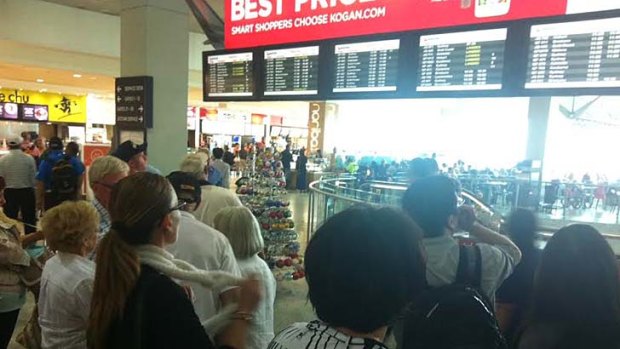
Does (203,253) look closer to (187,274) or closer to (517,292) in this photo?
(187,274)

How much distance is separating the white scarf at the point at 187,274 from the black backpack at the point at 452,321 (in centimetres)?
62

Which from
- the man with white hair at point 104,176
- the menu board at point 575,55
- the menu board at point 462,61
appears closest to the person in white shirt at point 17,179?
the man with white hair at point 104,176

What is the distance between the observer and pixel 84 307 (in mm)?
1749

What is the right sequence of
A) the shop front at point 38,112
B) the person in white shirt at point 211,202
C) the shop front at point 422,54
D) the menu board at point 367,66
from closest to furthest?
1. the shop front at point 422,54
2. the person in white shirt at point 211,202
3. the menu board at point 367,66
4. the shop front at point 38,112

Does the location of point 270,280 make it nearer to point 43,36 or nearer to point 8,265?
point 8,265

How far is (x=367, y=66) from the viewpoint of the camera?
12.8ft

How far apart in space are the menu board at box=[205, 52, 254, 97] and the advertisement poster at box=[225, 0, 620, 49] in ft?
0.46

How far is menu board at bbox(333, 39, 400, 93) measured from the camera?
12.3ft

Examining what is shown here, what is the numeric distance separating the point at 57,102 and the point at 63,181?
46.2 ft

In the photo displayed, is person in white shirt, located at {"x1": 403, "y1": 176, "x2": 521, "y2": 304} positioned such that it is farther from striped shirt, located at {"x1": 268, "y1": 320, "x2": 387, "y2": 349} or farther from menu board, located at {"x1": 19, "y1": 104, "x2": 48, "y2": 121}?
menu board, located at {"x1": 19, "y1": 104, "x2": 48, "y2": 121}

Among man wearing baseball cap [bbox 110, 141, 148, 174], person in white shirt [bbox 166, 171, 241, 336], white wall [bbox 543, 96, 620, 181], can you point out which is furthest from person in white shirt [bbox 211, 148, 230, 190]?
white wall [bbox 543, 96, 620, 181]

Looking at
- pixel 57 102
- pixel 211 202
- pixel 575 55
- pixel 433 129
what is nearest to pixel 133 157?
pixel 211 202

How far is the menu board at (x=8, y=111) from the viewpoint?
1605 centimetres

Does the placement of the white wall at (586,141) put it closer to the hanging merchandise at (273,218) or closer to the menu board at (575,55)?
the hanging merchandise at (273,218)
